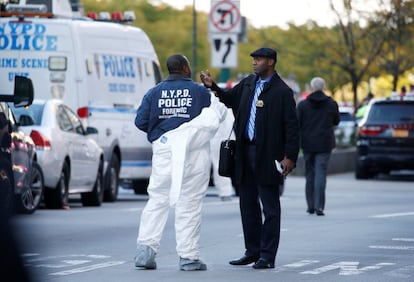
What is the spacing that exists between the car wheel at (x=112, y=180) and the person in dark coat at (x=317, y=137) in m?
4.29

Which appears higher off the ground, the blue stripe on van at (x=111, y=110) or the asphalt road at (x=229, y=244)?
the blue stripe on van at (x=111, y=110)

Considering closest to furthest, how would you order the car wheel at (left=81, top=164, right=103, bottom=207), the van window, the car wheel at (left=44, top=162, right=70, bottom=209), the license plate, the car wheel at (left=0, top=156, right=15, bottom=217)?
the car wheel at (left=0, top=156, right=15, bottom=217) → the car wheel at (left=44, top=162, right=70, bottom=209) → the car wheel at (left=81, top=164, right=103, bottom=207) → the van window → the license plate

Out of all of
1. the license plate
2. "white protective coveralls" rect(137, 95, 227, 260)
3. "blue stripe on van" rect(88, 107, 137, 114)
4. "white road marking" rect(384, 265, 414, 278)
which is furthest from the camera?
the license plate

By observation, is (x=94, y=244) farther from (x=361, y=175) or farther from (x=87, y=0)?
(x=87, y=0)

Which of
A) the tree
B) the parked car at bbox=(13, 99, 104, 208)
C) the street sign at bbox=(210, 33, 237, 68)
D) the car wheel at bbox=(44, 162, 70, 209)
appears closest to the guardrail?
the tree

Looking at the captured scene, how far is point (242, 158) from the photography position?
444 inches

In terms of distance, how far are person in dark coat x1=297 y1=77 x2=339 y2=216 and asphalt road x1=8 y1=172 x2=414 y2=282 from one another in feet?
1.15

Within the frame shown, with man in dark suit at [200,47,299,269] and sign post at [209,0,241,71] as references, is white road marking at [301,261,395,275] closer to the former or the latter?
man in dark suit at [200,47,299,269]

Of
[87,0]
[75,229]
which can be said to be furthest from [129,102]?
[87,0]

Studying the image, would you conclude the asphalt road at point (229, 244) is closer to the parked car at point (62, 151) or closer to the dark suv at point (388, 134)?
the parked car at point (62, 151)

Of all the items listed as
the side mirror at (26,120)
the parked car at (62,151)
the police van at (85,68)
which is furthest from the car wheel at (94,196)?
the side mirror at (26,120)

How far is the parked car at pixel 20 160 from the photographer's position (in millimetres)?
6809

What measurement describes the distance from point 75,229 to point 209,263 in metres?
4.12

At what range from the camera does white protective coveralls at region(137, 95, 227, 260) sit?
10.8 meters
